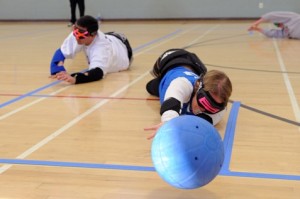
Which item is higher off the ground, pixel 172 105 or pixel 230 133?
pixel 172 105

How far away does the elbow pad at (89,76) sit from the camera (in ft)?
13.1

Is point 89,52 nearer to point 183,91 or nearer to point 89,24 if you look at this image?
point 89,24

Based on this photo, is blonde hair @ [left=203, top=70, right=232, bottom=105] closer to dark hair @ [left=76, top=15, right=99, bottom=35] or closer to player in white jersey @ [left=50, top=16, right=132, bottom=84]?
player in white jersey @ [left=50, top=16, right=132, bottom=84]

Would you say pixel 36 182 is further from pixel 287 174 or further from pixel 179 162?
pixel 287 174

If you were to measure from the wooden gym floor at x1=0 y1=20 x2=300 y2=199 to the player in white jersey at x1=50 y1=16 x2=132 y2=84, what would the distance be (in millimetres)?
106

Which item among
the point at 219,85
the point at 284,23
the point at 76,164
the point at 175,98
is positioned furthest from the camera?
the point at 284,23

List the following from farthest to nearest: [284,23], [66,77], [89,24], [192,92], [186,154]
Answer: [284,23] → [89,24] → [66,77] → [192,92] → [186,154]

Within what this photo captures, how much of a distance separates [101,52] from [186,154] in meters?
2.77

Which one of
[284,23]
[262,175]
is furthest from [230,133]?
[284,23]

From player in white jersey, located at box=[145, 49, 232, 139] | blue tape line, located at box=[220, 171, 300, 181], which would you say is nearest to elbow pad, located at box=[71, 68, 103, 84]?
player in white jersey, located at box=[145, 49, 232, 139]

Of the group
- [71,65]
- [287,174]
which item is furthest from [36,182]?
[71,65]

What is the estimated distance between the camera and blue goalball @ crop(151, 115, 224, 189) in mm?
1692

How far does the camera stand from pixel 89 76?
405 cm

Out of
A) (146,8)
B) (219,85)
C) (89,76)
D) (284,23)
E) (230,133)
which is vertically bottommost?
(146,8)
